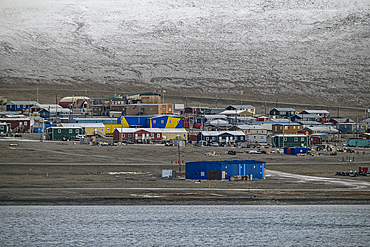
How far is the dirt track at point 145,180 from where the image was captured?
150 ft

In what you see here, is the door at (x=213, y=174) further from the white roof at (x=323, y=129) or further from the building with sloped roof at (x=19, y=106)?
the building with sloped roof at (x=19, y=106)

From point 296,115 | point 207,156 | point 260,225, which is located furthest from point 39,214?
point 296,115

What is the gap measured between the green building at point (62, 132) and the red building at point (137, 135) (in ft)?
23.5

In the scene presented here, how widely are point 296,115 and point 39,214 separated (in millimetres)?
96519

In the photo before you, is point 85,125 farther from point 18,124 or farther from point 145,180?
point 145,180

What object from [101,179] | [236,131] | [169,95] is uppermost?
[169,95]

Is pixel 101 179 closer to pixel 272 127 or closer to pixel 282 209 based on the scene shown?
pixel 282 209

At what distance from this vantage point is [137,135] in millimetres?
88125

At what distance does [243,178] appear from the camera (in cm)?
5566

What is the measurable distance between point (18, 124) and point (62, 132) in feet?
52.5

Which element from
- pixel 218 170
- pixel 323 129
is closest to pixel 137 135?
pixel 218 170

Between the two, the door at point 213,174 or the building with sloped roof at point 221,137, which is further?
the building with sloped roof at point 221,137

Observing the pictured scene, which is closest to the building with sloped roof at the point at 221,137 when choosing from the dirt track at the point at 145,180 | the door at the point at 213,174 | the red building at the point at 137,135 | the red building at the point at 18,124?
the red building at the point at 137,135

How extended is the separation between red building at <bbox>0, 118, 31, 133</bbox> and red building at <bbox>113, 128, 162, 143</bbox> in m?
22.6
